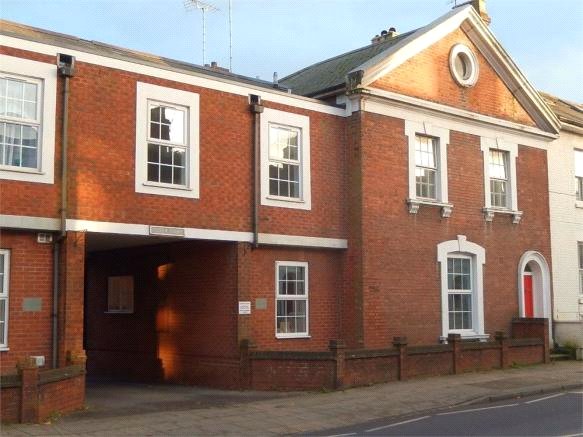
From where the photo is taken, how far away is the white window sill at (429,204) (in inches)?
807

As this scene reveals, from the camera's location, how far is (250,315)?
17.7m

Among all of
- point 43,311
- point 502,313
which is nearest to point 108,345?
point 43,311

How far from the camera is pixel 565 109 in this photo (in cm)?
2880

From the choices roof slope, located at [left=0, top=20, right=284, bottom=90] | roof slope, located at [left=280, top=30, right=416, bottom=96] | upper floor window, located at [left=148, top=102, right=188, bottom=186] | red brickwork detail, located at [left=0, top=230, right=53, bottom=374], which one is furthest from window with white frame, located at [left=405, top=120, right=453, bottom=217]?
red brickwork detail, located at [left=0, top=230, right=53, bottom=374]

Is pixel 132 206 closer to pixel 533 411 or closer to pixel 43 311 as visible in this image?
pixel 43 311

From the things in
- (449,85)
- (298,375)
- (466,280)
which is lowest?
(298,375)

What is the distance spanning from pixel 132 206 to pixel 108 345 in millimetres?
6365

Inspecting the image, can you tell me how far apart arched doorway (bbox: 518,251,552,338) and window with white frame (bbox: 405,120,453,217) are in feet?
14.7

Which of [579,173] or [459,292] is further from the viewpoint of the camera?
[579,173]

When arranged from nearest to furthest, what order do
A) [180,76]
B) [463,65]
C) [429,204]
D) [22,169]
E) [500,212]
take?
[22,169]
[180,76]
[429,204]
[463,65]
[500,212]

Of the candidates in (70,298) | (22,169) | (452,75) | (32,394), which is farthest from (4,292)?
(452,75)

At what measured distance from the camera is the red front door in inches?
951

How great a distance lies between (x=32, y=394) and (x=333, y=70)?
13.7 m

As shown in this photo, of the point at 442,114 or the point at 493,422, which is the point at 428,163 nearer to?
the point at 442,114
